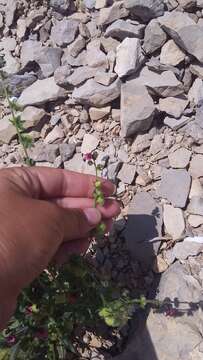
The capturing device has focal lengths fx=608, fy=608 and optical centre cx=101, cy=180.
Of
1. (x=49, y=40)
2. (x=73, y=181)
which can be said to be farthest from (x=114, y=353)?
(x=49, y=40)

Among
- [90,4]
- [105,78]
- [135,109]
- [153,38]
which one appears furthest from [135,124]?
[90,4]

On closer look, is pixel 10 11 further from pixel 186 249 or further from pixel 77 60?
pixel 186 249

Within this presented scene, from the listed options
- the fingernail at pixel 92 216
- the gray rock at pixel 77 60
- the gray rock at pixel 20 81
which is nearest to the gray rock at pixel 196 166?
the fingernail at pixel 92 216

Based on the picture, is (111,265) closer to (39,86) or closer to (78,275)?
(78,275)

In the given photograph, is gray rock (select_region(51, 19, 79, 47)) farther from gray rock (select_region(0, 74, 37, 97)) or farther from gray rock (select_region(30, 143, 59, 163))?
gray rock (select_region(30, 143, 59, 163))

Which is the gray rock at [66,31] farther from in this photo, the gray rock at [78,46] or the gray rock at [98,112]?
the gray rock at [98,112]
